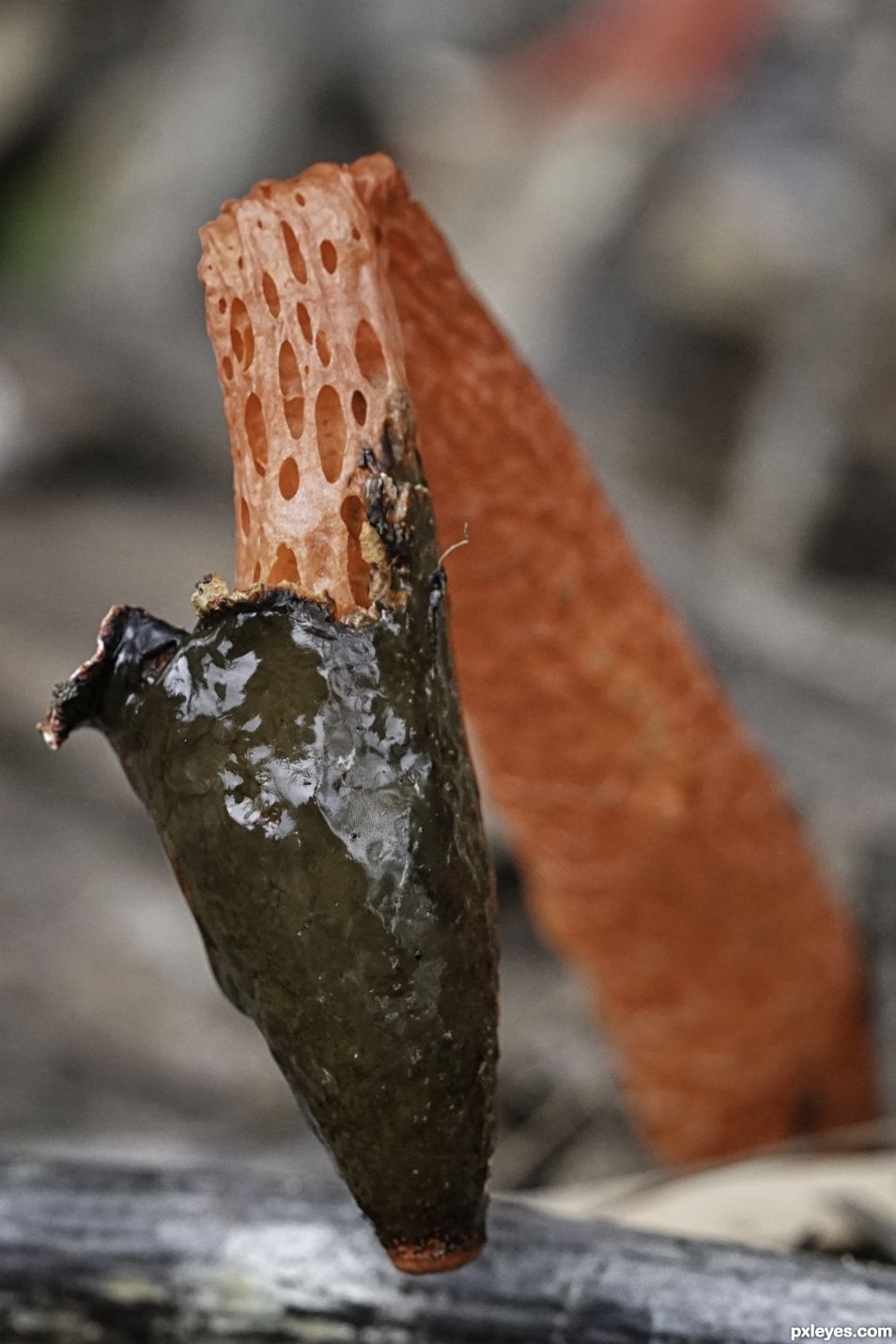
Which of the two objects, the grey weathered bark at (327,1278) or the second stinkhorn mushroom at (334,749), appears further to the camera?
the grey weathered bark at (327,1278)

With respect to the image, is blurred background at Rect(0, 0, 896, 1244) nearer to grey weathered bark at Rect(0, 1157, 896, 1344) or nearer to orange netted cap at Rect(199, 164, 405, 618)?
grey weathered bark at Rect(0, 1157, 896, 1344)

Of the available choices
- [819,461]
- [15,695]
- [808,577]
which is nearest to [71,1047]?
[15,695]

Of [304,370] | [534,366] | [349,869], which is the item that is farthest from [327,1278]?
[534,366]

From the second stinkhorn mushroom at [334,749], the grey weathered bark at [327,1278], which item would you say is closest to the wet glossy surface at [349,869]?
the second stinkhorn mushroom at [334,749]

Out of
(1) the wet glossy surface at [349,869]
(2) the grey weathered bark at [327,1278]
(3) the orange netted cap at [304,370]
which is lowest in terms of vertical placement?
(2) the grey weathered bark at [327,1278]

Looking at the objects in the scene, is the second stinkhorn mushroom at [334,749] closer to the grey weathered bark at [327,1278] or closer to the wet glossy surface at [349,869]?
the wet glossy surface at [349,869]

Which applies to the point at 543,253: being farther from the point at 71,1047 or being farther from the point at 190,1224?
the point at 190,1224

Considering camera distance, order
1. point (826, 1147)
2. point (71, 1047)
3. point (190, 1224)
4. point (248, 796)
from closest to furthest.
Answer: point (248, 796) < point (190, 1224) < point (826, 1147) < point (71, 1047)

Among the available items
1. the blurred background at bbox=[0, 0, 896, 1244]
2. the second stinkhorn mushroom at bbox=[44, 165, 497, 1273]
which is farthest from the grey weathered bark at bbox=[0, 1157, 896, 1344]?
the blurred background at bbox=[0, 0, 896, 1244]
